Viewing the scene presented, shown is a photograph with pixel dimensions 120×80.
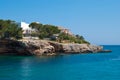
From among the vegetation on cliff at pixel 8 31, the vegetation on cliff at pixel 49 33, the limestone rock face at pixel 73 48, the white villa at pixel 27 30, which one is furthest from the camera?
the white villa at pixel 27 30

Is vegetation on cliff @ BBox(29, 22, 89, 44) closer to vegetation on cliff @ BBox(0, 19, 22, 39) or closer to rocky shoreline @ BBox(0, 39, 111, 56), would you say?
rocky shoreline @ BBox(0, 39, 111, 56)

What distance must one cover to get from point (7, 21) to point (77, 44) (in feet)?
68.3

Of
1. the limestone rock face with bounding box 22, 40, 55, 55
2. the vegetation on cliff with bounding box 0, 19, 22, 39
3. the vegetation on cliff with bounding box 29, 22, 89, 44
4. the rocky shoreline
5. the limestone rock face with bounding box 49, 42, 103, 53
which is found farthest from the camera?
the vegetation on cliff with bounding box 29, 22, 89, 44

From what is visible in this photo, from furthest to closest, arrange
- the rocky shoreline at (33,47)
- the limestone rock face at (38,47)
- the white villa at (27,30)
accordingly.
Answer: the white villa at (27,30)
the rocky shoreline at (33,47)
the limestone rock face at (38,47)

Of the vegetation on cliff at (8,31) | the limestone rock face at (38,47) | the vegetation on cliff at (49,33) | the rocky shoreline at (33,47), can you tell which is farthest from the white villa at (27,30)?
the limestone rock face at (38,47)

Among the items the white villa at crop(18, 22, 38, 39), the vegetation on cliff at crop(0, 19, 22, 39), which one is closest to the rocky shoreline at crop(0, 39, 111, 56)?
the vegetation on cliff at crop(0, 19, 22, 39)

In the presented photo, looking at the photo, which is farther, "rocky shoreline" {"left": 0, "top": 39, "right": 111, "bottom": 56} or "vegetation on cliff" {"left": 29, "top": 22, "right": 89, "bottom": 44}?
"vegetation on cliff" {"left": 29, "top": 22, "right": 89, "bottom": 44}

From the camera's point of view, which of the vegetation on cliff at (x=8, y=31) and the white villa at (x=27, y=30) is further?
the white villa at (x=27, y=30)

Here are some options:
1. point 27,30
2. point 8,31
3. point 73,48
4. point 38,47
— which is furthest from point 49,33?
point 8,31

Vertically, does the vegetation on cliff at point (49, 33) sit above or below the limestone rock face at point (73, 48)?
above

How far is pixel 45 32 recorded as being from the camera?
90.7 meters

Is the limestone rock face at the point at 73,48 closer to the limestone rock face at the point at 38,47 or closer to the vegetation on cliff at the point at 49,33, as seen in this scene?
the limestone rock face at the point at 38,47

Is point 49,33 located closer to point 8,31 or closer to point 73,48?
point 73,48

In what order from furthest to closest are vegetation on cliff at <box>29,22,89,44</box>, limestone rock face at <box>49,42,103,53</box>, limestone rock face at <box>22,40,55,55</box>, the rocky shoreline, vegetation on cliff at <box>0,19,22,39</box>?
vegetation on cliff at <box>29,22,89,44</box>
limestone rock face at <box>49,42,103,53</box>
vegetation on cliff at <box>0,19,22,39</box>
the rocky shoreline
limestone rock face at <box>22,40,55,55</box>
